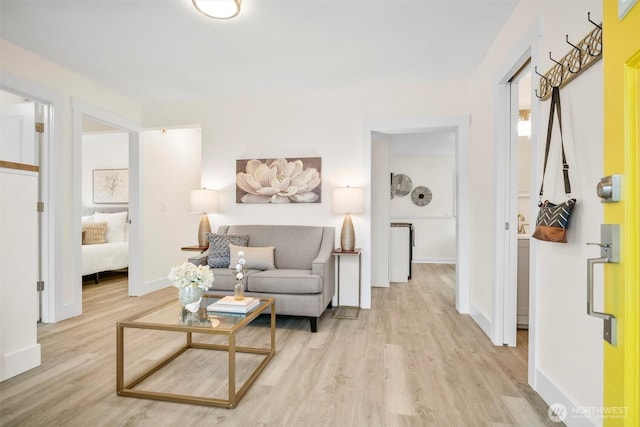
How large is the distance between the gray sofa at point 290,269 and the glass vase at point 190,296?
37.1 inches

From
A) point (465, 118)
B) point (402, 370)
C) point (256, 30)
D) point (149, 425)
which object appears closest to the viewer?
point (149, 425)

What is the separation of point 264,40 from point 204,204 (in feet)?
6.63

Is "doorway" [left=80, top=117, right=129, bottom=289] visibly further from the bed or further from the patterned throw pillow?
the patterned throw pillow

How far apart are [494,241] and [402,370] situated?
4.26 ft

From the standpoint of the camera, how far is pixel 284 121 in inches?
156

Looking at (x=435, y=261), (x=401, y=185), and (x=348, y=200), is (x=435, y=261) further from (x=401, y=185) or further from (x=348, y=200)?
(x=348, y=200)

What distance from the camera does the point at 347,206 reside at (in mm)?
3463

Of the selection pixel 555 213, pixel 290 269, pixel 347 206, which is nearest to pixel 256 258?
pixel 290 269

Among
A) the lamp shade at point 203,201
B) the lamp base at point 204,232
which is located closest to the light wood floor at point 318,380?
the lamp base at point 204,232

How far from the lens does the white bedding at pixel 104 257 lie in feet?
15.3

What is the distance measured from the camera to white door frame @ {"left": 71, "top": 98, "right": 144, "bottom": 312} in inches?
135

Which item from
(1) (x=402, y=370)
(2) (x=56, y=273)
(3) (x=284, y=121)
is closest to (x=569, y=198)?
(1) (x=402, y=370)

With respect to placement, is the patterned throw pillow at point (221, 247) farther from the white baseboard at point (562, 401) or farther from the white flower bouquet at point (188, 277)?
the white baseboard at point (562, 401)

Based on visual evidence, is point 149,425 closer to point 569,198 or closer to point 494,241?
point 569,198
